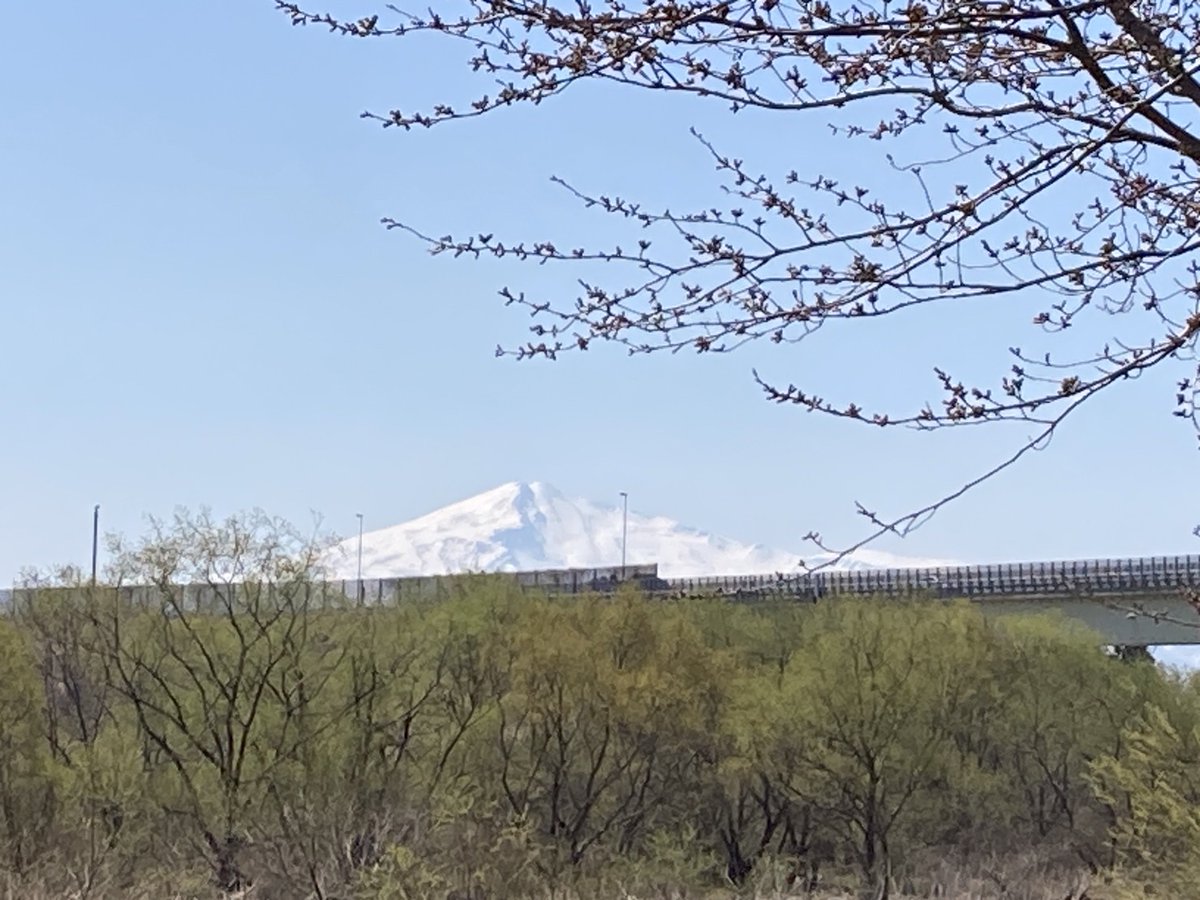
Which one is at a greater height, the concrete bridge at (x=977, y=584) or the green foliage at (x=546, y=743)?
the concrete bridge at (x=977, y=584)

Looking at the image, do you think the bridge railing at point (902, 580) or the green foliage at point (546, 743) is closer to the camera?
the green foliage at point (546, 743)

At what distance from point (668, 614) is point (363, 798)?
7856 millimetres

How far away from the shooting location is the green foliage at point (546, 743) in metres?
26.4

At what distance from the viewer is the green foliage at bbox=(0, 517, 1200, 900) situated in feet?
86.5

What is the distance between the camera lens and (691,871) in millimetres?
30219

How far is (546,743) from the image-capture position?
30.3 meters

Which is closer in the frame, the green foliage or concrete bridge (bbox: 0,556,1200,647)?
the green foliage

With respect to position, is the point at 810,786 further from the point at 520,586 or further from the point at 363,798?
the point at 363,798

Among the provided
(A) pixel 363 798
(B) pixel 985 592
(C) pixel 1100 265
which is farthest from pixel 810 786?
(C) pixel 1100 265

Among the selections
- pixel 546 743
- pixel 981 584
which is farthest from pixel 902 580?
pixel 546 743

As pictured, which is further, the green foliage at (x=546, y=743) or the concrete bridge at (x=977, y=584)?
the concrete bridge at (x=977, y=584)

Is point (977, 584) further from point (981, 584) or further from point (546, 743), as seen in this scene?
point (546, 743)

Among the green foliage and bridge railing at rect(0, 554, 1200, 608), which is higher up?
bridge railing at rect(0, 554, 1200, 608)

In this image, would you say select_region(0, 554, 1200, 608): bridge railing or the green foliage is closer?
the green foliage
